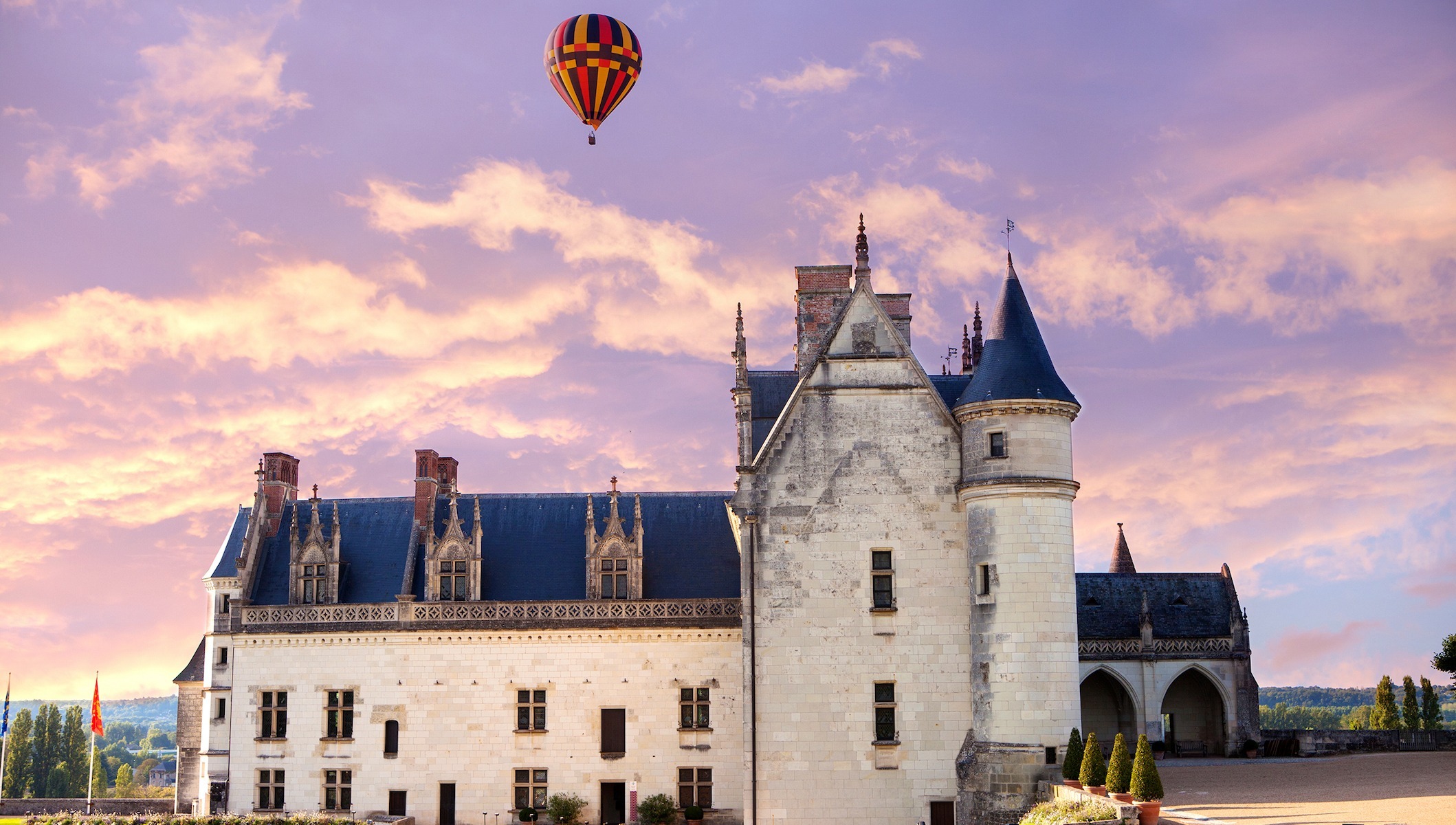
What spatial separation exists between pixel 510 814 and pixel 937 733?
12162 mm

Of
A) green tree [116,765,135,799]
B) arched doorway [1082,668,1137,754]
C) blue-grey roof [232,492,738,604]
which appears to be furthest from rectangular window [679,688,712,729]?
green tree [116,765,135,799]

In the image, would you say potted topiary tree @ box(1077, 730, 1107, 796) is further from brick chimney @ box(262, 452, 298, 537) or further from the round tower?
brick chimney @ box(262, 452, 298, 537)

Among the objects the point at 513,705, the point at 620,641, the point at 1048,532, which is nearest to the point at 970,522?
the point at 1048,532

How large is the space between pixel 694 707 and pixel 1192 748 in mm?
20177

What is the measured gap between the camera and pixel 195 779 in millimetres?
39312

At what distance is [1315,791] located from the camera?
26328 mm

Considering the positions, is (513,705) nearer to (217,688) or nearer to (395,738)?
(395,738)

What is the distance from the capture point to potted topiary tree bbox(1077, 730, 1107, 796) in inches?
971

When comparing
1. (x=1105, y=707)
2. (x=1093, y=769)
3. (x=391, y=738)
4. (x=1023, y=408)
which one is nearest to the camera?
(x=1093, y=769)

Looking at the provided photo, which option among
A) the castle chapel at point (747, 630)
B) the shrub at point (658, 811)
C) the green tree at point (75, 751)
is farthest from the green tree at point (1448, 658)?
the green tree at point (75, 751)

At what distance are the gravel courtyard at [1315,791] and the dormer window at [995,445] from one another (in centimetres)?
825

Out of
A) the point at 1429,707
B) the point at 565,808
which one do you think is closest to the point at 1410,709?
the point at 1429,707

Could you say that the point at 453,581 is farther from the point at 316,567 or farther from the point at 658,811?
the point at 658,811

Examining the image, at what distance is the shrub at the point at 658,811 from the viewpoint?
1320 inches
